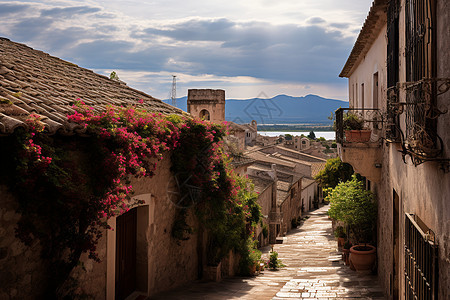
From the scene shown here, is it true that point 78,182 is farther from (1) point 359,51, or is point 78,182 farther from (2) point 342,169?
(2) point 342,169

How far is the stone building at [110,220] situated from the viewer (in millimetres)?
4926

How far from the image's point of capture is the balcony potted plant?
10219 mm

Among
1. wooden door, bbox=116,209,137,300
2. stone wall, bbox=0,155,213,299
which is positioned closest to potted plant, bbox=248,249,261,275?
stone wall, bbox=0,155,213,299

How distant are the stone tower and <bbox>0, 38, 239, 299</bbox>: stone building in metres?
16.1

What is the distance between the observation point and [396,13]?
749 cm

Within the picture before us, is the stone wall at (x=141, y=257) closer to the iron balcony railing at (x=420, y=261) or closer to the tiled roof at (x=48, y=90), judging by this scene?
the tiled roof at (x=48, y=90)

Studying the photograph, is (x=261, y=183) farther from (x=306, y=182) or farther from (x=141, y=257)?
(x=306, y=182)

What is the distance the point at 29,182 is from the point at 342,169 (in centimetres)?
1947

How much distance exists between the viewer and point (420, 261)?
4.91 m

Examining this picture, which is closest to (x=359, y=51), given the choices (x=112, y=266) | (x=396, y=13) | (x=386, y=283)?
(x=396, y=13)

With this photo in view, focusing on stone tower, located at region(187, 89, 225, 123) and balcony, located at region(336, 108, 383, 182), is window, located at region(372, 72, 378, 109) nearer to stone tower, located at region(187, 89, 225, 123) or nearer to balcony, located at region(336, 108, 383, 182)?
balcony, located at region(336, 108, 383, 182)

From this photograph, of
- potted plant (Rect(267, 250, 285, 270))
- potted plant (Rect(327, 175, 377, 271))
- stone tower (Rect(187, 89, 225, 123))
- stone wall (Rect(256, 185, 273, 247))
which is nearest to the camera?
potted plant (Rect(327, 175, 377, 271))

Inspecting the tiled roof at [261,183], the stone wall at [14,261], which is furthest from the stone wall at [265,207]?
the stone wall at [14,261]

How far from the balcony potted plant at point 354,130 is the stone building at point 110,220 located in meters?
4.30
